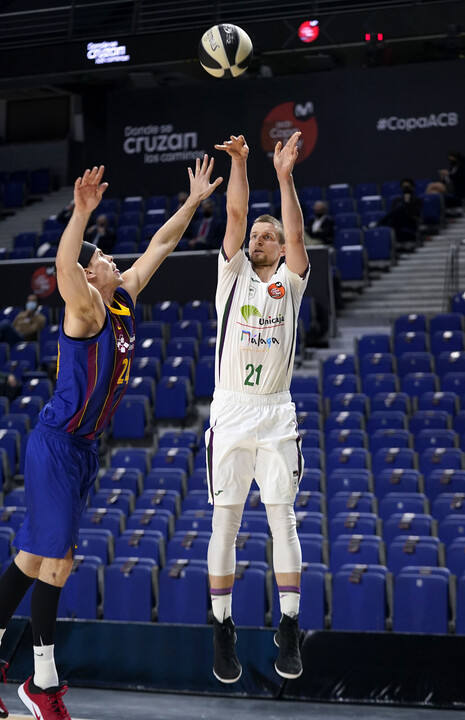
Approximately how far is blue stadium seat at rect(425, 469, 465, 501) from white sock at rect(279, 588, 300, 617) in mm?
6278

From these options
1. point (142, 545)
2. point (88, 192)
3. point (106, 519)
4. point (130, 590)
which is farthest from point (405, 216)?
point (88, 192)

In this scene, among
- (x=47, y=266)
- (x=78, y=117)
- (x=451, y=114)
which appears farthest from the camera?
(x=78, y=117)

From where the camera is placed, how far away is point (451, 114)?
71.1ft

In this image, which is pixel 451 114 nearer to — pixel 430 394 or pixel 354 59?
pixel 354 59

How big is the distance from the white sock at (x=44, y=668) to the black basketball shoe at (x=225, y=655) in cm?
87

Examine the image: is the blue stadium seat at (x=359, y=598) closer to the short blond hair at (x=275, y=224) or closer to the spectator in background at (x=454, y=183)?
the short blond hair at (x=275, y=224)

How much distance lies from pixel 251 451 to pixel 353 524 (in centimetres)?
543

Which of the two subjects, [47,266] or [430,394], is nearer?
[430,394]

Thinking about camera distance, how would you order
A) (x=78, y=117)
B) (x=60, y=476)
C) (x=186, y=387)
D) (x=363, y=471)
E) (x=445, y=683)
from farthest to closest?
(x=78, y=117)
(x=186, y=387)
(x=363, y=471)
(x=445, y=683)
(x=60, y=476)

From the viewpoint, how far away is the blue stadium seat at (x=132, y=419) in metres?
14.1

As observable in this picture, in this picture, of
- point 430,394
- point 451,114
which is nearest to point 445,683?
point 430,394

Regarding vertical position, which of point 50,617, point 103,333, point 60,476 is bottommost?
point 50,617

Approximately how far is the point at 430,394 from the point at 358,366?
150 centimetres

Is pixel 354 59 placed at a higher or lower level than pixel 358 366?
higher
